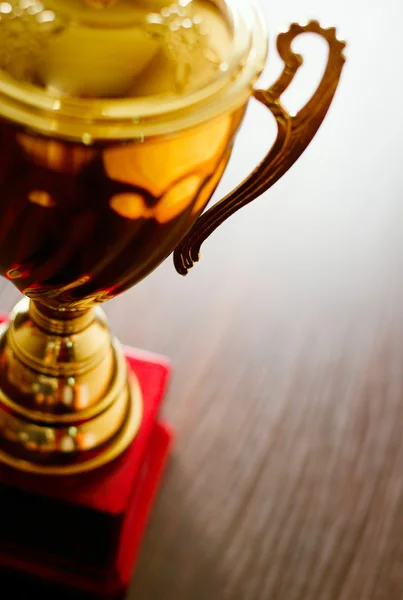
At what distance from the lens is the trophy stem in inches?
19.3

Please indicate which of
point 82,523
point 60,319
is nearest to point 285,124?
point 60,319

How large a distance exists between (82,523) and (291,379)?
0.69ft

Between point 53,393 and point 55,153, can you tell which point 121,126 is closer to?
point 55,153

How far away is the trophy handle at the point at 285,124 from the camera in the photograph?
0.36 meters

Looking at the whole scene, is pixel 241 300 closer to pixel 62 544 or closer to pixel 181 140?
pixel 62 544

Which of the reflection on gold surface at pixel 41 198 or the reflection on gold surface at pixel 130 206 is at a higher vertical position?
the reflection on gold surface at pixel 130 206

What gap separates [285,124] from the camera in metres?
0.38

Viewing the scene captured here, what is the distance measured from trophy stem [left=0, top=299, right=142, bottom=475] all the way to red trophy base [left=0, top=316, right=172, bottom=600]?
12 millimetres

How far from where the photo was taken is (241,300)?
684 mm

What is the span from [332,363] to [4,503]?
Result: 28 centimetres

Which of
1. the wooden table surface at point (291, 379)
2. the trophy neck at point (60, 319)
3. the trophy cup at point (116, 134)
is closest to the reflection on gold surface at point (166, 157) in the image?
the trophy cup at point (116, 134)

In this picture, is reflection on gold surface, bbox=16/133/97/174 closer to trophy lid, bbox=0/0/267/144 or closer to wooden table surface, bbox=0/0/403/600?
trophy lid, bbox=0/0/267/144

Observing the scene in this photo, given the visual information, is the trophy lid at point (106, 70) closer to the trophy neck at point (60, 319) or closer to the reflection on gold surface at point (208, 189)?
the reflection on gold surface at point (208, 189)

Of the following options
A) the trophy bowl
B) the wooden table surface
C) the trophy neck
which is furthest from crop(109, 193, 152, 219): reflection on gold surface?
the wooden table surface
